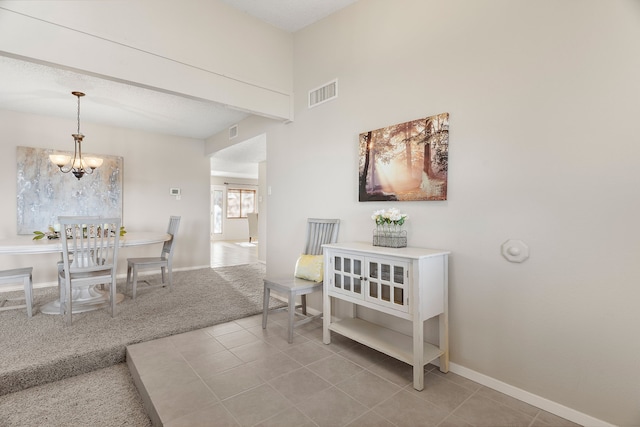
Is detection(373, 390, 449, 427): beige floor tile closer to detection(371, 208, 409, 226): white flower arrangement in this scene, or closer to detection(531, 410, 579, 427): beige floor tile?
detection(531, 410, 579, 427): beige floor tile

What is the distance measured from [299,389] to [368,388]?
44 cm

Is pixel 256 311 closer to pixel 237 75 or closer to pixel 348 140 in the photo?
pixel 348 140

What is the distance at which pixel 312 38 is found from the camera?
325 centimetres

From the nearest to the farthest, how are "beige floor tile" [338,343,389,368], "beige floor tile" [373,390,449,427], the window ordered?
"beige floor tile" [373,390,449,427] < "beige floor tile" [338,343,389,368] < the window

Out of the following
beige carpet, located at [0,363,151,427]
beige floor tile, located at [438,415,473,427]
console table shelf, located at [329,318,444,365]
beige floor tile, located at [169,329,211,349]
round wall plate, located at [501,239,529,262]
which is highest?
round wall plate, located at [501,239,529,262]

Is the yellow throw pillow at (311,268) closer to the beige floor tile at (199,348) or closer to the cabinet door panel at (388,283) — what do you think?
the cabinet door panel at (388,283)

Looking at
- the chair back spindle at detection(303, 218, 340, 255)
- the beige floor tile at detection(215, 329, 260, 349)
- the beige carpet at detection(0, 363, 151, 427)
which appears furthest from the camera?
the chair back spindle at detection(303, 218, 340, 255)

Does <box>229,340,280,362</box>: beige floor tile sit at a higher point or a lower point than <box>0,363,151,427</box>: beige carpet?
higher

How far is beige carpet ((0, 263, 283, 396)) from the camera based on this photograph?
213 cm

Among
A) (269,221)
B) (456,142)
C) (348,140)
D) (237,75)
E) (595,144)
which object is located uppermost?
(237,75)

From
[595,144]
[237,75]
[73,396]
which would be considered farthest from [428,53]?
[73,396]

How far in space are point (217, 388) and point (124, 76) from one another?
7.91 ft

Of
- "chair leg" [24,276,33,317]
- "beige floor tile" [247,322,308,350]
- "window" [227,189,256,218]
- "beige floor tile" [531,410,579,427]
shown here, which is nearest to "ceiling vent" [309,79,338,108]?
"beige floor tile" [247,322,308,350]

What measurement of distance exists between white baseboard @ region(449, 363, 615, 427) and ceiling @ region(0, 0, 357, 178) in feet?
10.5
